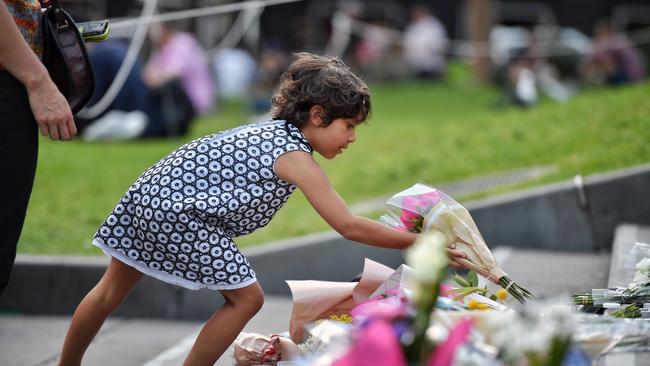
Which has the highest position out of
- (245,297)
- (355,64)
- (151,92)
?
(245,297)

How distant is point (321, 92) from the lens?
3.70 m

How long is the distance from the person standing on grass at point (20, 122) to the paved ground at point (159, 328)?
106 cm

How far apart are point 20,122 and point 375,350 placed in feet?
5.56

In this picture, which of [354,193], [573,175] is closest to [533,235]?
[573,175]

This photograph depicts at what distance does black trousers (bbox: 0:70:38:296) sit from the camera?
3.33 meters

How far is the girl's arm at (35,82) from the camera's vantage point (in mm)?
3252

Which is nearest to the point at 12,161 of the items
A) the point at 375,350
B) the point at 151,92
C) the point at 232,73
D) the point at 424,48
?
the point at 375,350

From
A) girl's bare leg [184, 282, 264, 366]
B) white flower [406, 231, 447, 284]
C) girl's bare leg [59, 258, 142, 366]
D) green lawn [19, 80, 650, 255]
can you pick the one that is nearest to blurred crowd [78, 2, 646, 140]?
green lawn [19, 80, 650, 255]

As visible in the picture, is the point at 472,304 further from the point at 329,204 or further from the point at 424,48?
the point at 424,48

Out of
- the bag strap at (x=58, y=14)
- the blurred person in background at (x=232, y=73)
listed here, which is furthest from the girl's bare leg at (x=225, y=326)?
the blurred person in background at (x=232, y=73)

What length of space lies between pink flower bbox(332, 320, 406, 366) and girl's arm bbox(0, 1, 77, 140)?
1.55 m

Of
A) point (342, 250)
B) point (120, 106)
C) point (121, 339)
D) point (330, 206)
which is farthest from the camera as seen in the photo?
point (120, 106)

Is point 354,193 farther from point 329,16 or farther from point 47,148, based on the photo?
point 329,16

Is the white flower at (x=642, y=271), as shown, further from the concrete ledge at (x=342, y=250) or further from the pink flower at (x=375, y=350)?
the concrete ledge at (x=342, y=250)
